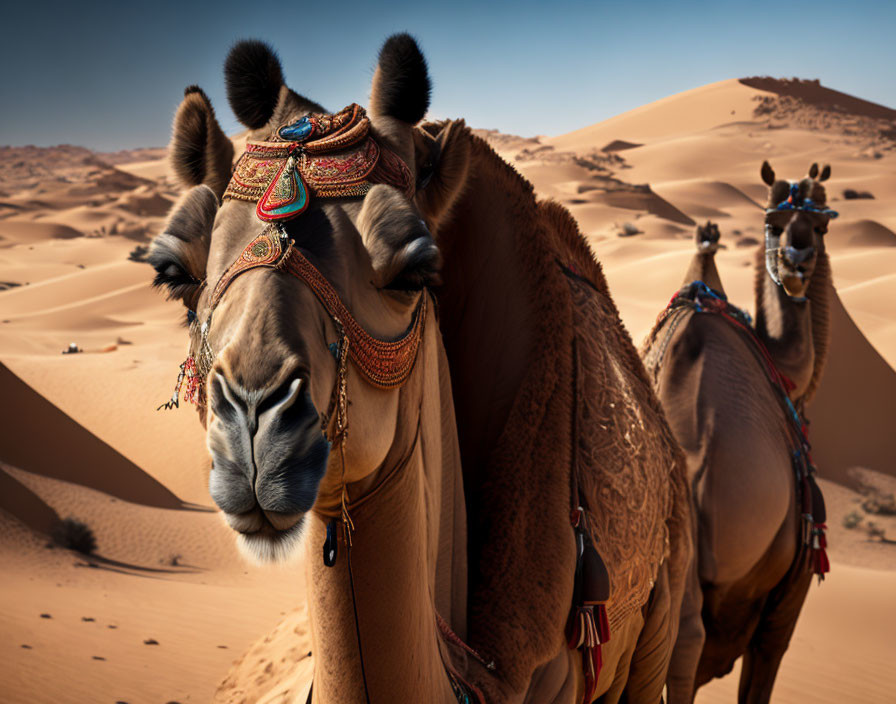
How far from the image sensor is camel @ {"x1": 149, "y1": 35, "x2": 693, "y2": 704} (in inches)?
52.7

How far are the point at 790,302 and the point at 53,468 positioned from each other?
11.1 meters

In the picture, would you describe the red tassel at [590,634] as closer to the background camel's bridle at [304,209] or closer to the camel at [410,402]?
the camel at [410,402]

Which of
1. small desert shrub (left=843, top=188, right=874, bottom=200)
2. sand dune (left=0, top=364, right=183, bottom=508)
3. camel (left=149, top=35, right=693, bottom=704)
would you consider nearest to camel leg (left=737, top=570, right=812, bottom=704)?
camel (left=149, top=35, right=693, bottom=704)

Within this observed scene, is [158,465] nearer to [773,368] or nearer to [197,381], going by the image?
[773,368]

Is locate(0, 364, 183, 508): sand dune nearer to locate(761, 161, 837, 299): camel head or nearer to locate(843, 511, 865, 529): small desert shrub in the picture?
locate(761, 161, 837, 299): camel head

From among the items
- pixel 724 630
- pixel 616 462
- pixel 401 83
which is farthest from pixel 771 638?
pixel 401 83

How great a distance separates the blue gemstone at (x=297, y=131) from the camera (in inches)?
66.1

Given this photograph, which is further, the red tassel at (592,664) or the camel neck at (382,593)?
the red tassel at (592,664)

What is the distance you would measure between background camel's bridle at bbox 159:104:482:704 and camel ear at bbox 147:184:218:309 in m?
0.09

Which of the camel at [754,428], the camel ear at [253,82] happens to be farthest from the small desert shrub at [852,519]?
the camel ear at [253,82]

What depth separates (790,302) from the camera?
5.88m

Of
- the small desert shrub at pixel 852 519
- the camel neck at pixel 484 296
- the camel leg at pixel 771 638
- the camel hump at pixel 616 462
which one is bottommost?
the small desert shrub at pixel 852 519

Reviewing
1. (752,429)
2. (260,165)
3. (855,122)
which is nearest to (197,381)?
(260,165)

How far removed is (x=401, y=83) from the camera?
6.17ft
